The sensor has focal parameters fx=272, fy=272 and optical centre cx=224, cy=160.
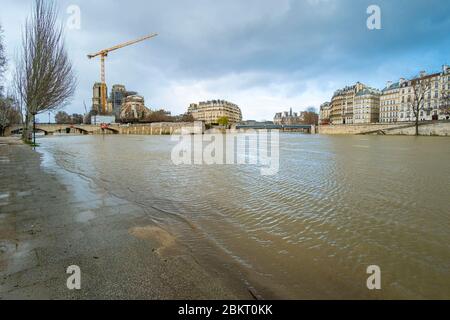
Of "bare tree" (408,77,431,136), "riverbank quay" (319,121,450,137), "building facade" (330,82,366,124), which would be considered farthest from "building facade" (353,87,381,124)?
"riverbank quay" (319,121,450,137)

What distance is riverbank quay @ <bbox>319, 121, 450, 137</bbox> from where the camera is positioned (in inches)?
2424

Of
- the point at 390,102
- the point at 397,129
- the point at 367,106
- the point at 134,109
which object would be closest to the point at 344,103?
the point at 367,106

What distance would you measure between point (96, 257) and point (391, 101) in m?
131

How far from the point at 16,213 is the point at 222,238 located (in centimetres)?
447

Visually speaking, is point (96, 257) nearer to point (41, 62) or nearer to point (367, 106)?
point (41, 62)

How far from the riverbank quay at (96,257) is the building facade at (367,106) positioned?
136 metres

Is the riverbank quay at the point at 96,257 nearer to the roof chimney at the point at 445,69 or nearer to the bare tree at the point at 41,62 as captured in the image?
the bare tree at the point at 41,62

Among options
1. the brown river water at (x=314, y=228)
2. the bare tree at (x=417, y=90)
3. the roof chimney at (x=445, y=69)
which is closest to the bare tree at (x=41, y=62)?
the brown river water at (x=314, y=228)

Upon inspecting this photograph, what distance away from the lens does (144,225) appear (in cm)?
549

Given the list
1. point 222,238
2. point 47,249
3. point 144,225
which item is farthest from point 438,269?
point 47,249

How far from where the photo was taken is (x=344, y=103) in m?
144

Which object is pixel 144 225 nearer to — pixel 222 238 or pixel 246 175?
pixel 222 238

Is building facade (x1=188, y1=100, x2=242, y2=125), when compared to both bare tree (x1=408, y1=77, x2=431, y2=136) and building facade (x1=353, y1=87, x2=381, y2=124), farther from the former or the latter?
bare tree (x1=408, y1=77, x2=431, y2=136)

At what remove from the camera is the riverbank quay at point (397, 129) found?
61.6 metres
